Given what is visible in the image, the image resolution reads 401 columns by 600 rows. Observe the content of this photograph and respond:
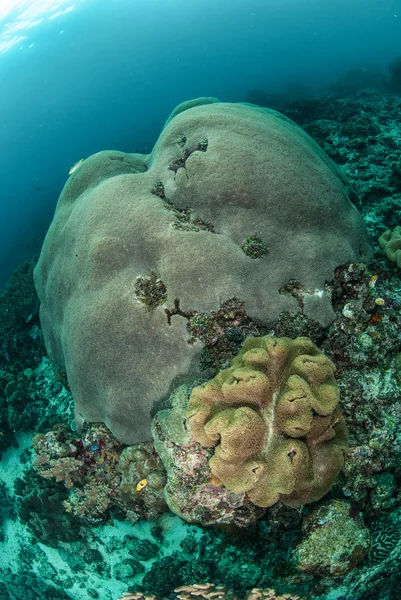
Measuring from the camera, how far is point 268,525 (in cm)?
441

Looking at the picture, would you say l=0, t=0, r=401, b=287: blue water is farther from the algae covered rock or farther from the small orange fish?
the algae covered rock

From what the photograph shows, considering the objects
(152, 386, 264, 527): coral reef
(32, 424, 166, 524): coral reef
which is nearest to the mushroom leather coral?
(152, 386, 264, 527): coral reef

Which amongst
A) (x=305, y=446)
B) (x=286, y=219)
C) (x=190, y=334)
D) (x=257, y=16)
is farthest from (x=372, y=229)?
(x=257, y=16)

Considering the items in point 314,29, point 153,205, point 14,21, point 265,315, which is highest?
point 14,21

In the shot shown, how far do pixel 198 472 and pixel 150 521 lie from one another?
2.49 m

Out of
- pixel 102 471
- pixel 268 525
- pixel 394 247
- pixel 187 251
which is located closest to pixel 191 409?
pixel 187 251

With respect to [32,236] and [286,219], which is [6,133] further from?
[286,219]

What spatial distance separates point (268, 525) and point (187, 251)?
3582mm

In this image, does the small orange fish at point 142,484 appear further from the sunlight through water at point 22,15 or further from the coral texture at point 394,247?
the sunlight through water at point 22,15

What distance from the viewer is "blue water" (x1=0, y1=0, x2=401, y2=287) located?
44844 mm

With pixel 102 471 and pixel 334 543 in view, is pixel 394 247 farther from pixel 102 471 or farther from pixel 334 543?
pixel 102 471

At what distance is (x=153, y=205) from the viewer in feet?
16.9

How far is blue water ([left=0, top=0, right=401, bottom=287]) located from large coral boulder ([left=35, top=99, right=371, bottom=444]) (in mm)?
22744

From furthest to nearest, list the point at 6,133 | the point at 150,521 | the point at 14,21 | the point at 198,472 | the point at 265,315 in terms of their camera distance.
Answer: the point at 6,133
the point at 14,21
the point at 150,521
the point at 265,315
the point at 198,472
